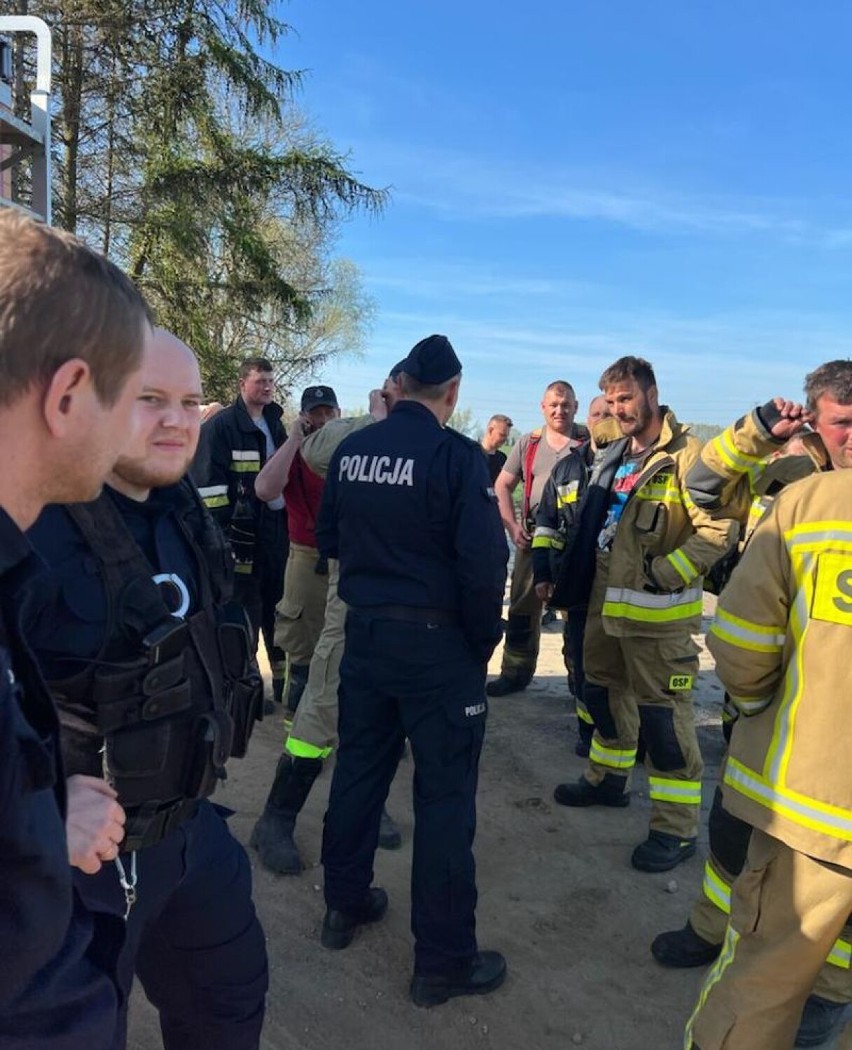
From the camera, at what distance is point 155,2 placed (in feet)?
41.3

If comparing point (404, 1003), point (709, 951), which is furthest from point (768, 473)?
point (404, 1003)

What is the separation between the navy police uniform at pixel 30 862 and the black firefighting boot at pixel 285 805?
8.03 ft

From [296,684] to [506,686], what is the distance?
78.1 inches

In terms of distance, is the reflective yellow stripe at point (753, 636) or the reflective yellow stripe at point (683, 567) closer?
the reflective yellow stripe at point (753, 636)

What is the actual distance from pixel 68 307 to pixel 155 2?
48.3 ft

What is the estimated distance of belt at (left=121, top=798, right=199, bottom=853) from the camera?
162 centimetres

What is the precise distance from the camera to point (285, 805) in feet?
11.7

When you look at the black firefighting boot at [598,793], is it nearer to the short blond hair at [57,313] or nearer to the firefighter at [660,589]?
the firefighter at [660,589]

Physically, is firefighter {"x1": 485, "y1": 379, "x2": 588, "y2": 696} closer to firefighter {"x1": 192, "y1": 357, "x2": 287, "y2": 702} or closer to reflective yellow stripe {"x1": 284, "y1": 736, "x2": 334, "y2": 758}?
firefighter {"x1": 192, "y1": 357, "x2": 287, "y2": 702}

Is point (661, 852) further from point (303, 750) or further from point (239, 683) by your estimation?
point (239, 683)

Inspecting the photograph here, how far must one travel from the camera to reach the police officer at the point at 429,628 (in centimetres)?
268

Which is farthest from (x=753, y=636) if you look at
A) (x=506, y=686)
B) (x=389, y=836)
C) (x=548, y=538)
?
(x=506, y=686)

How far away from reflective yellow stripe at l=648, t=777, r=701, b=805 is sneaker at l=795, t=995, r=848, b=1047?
1119 mm

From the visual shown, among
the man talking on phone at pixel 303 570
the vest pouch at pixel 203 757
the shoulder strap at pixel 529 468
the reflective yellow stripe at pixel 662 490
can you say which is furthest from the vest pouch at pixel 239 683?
the shoulder strap at pixel 529 468
